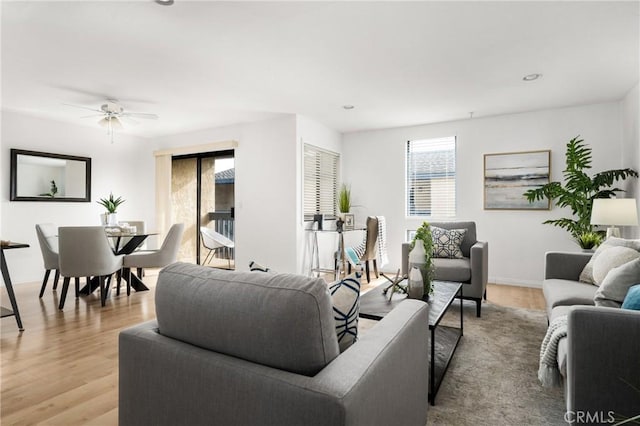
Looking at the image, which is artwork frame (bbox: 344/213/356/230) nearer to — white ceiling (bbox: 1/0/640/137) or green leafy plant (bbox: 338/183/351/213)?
green leafy plant (bbox: 338/183/351/213)

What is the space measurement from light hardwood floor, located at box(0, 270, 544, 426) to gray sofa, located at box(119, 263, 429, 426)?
871 mm

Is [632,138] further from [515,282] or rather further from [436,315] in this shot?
[436,315]

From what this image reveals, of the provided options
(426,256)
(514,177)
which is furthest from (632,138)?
(426,256)

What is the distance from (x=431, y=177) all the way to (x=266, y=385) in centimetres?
505

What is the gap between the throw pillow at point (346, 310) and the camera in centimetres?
118

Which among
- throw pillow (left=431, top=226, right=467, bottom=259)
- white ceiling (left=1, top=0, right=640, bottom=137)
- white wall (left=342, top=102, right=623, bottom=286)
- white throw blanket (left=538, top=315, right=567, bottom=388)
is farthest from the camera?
white wall (left=342, top=102, right=623, bottom=286)

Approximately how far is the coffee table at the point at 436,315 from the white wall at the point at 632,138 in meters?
2.60

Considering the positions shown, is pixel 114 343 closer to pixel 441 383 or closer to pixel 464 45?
pixel 441 383

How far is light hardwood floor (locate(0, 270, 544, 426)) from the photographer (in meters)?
1.80

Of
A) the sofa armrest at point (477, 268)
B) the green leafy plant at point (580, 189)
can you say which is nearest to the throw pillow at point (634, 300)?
the sofa armrest at point (477, 268)

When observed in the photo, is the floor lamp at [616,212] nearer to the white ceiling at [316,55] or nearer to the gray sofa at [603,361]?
the white ceiling at [316,55]

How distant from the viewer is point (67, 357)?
2.45 m

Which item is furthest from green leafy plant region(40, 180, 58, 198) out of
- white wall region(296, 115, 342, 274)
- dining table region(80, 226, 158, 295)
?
white wall region(296, 115, 342, 274)

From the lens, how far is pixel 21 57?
307 cm
